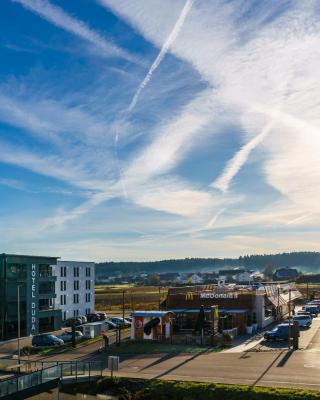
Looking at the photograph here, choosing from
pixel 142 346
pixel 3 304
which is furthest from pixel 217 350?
pixel 3 304

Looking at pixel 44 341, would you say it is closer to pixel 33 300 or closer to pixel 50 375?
pixel 33 300

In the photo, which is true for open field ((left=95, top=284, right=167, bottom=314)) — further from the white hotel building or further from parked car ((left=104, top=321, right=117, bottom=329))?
the white hotel building

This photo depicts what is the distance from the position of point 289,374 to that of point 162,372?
358 inches

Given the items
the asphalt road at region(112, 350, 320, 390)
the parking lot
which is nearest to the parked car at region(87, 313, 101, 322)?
the parking lot

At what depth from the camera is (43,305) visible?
68.9 meters

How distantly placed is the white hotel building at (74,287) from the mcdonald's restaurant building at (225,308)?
22387mm

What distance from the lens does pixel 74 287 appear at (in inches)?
3344

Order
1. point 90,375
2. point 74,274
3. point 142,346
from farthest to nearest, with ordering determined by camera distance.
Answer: point 74,274, point 142,346, point 90,375

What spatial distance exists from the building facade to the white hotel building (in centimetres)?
897

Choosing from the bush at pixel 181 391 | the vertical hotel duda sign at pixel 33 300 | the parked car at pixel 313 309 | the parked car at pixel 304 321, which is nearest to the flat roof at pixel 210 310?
the parked car at pixel 304 321

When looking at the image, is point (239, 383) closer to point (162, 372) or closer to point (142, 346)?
point (162, 372)

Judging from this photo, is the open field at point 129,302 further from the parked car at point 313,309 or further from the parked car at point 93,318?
the parked car at point 313,309

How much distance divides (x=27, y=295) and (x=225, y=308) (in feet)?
79.9

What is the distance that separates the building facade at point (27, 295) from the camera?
6256cm
